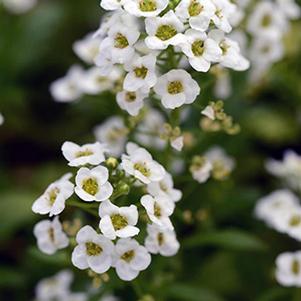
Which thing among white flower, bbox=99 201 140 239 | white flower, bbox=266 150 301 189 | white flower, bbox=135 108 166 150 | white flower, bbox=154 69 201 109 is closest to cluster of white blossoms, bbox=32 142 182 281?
white flower, bbox=99 201 140 239

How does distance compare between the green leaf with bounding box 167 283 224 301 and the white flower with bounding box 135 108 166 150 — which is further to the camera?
the white flower with bounding box 135 108 166 150

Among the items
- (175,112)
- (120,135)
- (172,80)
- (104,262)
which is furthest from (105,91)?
(104,262)

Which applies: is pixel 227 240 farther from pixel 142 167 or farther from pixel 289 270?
pixel 142 167

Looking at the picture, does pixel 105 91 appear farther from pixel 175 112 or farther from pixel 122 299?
pixel 122 299

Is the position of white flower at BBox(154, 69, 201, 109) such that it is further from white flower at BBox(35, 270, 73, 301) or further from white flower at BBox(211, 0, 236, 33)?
white flower at BBox(35, 270, 73, 301)

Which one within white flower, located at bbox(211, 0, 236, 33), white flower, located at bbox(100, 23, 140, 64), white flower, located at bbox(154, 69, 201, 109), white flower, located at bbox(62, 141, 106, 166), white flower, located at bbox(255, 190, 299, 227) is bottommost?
white flower, located at bbox(255, 190, 299, 227)

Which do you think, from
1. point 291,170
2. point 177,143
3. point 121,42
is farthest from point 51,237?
point 291,170

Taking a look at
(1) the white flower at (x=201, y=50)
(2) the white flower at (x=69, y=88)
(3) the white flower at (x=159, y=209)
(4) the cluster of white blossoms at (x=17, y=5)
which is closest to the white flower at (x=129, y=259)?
(3) the white flower at (x=159, y=209)
